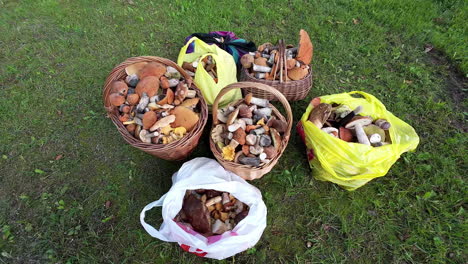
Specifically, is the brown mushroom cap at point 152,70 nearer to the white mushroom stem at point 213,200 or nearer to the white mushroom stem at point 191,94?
the white mushroom stem at point 191,94

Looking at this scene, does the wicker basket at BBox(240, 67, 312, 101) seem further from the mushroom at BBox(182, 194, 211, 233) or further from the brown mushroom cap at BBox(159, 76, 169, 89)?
the mushroom at BBox(182, 194, 211, 233)

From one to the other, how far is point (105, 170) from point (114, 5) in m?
2.89

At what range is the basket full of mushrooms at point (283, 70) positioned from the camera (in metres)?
Result: 2.28

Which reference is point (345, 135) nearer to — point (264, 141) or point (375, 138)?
point (375, 138)

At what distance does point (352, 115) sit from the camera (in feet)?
6.42

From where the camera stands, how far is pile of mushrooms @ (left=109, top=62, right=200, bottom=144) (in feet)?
5.83

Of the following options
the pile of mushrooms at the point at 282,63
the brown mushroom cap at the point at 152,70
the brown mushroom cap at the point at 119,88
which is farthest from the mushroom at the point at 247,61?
the brown mushroom cap at the point at 119,88

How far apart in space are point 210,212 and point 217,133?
62 cm

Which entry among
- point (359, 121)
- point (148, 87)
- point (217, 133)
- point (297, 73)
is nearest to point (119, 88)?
point (148, 87)

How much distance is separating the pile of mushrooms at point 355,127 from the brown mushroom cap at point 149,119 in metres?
1.23

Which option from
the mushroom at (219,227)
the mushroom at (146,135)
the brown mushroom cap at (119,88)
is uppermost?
the brown mushroom cap at (119,88)

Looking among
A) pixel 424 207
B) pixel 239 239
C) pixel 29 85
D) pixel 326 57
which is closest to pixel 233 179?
pixel 239 239

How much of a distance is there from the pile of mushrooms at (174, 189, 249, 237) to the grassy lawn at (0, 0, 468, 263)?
27 centimetres

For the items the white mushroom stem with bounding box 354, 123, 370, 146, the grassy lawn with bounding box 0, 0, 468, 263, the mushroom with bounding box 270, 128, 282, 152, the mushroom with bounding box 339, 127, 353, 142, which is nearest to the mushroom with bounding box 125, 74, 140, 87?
the grassy lawn with bounding box 0, 0, 468, 263
